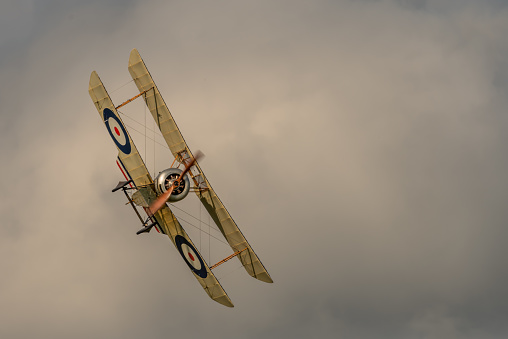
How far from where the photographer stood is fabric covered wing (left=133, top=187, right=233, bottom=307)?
231ft

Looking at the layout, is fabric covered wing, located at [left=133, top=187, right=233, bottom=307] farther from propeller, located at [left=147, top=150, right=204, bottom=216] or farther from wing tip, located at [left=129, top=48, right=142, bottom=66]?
wing tip, located at [left=129, top=48, right=142, bottom=66]

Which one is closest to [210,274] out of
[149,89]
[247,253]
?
[247,253]

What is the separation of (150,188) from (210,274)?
8.24 metres

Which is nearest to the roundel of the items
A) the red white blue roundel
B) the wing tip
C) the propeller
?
the propeller

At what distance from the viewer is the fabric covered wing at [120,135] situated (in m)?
68.9

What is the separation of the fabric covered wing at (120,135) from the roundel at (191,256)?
17.9 feet

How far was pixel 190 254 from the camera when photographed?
235 ft

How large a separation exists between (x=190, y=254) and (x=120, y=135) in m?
9.81

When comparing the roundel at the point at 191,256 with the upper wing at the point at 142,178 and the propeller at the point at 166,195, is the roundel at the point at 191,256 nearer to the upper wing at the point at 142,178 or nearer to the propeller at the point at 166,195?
the upper wing at the point at 142,178

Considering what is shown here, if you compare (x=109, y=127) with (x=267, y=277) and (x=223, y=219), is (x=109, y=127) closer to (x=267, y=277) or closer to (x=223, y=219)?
(x=223, y=219)

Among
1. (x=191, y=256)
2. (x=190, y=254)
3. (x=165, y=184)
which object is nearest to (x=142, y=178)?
(x=165, y=184)

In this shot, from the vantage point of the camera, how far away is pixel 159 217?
70.0 metres

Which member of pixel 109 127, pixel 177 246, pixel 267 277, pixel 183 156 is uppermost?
pixel 109 127

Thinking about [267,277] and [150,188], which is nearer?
[150,188]
